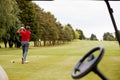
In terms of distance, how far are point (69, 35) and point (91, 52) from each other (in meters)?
97.6

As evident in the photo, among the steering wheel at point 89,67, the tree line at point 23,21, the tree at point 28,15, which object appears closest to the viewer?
the steering wheel at point 89,67

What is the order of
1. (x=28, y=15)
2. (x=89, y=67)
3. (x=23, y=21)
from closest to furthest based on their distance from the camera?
(x=89, y=67)
(x=23, y=21)
(x=28, y=15)

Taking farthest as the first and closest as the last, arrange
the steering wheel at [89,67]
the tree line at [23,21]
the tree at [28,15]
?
the tree at [28,15]
the tree line at [23,21]
the steering wheel at [89,67]

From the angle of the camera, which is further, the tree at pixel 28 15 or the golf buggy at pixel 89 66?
the tree at pixel 28 15

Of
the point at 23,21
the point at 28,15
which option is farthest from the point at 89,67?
the point at 28,15

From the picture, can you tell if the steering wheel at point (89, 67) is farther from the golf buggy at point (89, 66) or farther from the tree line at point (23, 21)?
the tree line at point (23, 21)

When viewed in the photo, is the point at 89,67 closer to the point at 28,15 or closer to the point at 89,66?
the point at 89,66

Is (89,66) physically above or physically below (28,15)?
below

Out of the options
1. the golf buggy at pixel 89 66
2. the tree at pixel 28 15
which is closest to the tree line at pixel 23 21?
the tree at pixel 28 15

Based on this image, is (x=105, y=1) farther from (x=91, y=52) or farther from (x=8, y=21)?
(x=8, y=21)

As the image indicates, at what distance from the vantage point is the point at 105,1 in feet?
10.5

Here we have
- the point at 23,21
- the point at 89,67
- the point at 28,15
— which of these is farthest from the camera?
the point at 28,15

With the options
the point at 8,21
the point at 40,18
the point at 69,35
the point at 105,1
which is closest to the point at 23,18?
the point at 40,18

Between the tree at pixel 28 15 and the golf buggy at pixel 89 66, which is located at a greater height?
the tree at pixel 28 15
